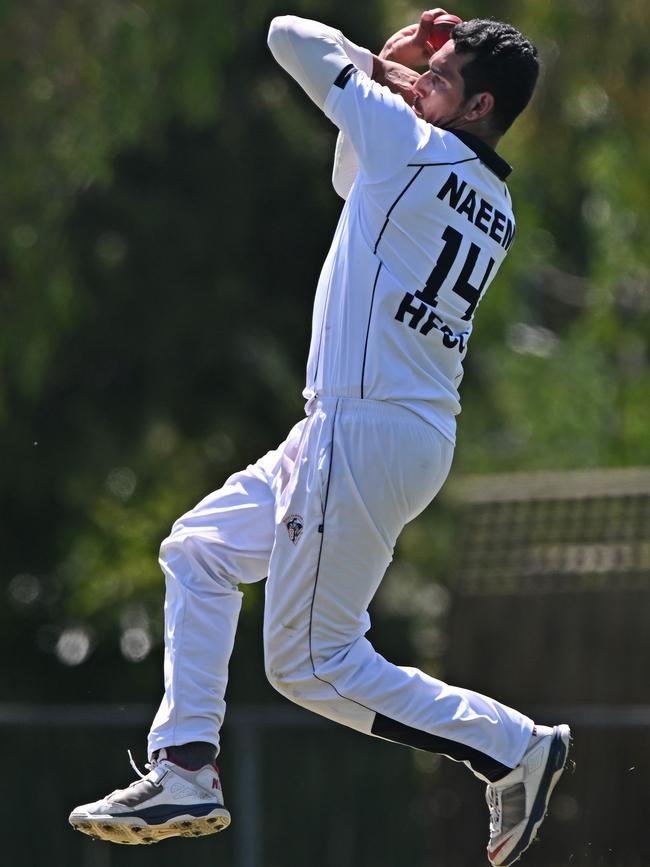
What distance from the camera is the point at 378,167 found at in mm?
5199

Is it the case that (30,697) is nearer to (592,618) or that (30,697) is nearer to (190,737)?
(592,618)

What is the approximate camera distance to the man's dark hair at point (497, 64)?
17.4 feet

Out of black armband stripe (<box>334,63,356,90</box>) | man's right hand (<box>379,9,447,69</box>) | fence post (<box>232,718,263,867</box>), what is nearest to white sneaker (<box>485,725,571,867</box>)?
black armband stripe (<box>334,63,356,90</box>)

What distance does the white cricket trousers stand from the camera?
5227 mm

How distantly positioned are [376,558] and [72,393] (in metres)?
9.09

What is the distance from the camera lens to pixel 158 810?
516cm

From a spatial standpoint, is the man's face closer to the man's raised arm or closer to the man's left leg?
the man's raised arm

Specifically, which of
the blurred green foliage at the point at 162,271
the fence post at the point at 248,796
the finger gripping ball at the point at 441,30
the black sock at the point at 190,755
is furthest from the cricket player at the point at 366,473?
the blurred green foliage at the point at 162,271

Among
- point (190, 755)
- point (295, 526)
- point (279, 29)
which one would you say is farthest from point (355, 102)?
point (190, 755)

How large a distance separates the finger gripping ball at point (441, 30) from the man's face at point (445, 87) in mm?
190

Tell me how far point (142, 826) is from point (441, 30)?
2641 mm

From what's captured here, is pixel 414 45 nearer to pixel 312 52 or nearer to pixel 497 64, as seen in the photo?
pixel 497 64

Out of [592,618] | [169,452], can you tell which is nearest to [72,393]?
[169,452]

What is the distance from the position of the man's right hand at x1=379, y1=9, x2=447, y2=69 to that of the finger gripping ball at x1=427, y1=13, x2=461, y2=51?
0.03ft
